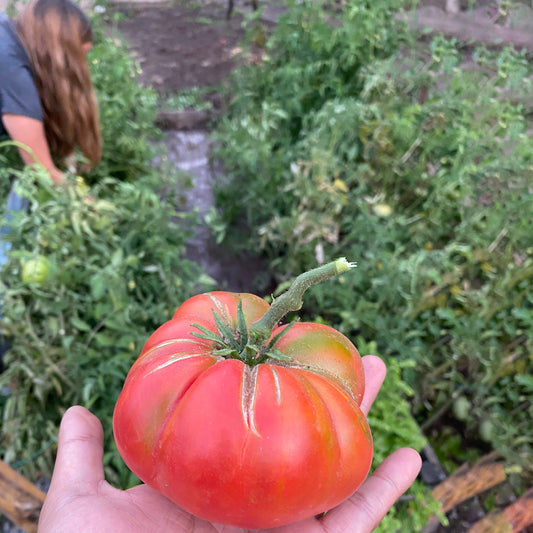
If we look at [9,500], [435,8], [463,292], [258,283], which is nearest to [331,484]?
[9,500]

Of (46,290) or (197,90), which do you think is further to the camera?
(197,90)

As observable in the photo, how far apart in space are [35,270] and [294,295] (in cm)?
117

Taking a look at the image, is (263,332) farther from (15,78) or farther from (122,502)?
(15,78)

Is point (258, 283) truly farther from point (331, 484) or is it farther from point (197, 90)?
point (197, 90)

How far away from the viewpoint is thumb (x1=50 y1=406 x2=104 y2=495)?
3.53 ft

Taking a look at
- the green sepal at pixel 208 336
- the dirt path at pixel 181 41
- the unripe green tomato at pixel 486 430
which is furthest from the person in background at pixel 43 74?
the dirt path at pixel 181 41

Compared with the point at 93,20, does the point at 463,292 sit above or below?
below

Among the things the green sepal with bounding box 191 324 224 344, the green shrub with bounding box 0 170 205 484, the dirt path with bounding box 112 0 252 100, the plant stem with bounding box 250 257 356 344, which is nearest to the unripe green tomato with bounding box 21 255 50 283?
the green shrub with bounding box 0 170 205 484

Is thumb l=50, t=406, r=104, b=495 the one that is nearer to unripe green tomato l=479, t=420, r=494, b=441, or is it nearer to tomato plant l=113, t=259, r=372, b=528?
tomato plant l=113, t=259, r=372, b=528

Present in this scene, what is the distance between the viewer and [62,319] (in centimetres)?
173

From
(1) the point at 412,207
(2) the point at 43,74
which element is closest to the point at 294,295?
(1) the point at 412,207

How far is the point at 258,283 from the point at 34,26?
6.08 ft

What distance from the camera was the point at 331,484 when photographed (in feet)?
2.83

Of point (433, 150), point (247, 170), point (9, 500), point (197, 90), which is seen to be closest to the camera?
point (9, 500)
